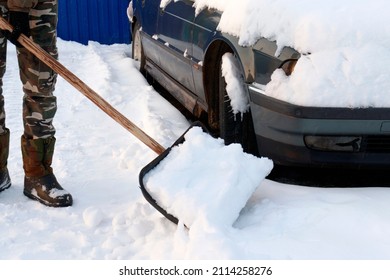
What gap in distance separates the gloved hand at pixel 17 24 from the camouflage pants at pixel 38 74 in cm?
4

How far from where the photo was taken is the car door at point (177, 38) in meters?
4.06

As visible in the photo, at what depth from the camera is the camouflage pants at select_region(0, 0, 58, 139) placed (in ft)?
10.1

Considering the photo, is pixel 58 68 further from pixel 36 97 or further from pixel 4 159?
pixel 4 159

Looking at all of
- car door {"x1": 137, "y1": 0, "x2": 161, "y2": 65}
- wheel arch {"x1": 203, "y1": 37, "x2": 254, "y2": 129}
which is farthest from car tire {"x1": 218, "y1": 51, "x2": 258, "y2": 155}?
car door {"x1": 137, "y1": 0, "x2": 161, "y2": 65}

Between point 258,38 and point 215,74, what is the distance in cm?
79

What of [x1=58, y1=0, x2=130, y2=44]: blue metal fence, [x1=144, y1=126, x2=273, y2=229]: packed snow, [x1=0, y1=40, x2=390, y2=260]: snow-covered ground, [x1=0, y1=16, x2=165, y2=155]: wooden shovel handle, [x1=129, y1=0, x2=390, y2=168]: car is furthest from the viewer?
[x1=58, y1=0, x2=130, y2=44]: blue metal fence

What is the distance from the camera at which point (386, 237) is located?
248 centimetres

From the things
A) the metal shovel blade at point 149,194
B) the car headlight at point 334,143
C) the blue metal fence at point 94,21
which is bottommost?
the blue metal fence at point 94,21

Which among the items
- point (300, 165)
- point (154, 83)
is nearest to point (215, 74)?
point (300, 165)

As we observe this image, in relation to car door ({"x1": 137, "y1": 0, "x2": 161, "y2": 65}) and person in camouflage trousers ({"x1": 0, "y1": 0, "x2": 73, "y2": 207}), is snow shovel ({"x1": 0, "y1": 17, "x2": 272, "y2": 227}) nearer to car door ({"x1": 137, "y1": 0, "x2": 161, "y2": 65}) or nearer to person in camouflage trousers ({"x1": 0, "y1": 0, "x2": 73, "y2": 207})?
person in camouflage trousers ({"x1": 0, "y1": 0, "x2": 73, "y2": 207})

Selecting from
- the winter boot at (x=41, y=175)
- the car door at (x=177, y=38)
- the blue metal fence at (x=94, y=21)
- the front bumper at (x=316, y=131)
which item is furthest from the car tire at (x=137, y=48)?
the front bumper at (x=316, y=131)

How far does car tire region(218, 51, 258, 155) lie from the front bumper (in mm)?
276

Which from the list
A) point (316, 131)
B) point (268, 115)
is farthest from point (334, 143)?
point (268, 115)

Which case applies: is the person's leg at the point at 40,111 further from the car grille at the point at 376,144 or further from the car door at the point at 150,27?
the car door at the point at 150,27
